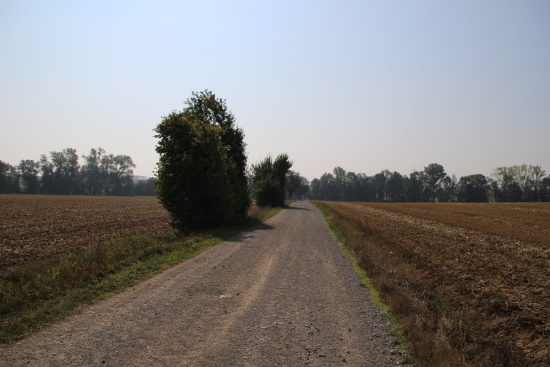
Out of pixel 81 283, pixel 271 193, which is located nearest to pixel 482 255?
pixel 81 283

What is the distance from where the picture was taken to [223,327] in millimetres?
6289

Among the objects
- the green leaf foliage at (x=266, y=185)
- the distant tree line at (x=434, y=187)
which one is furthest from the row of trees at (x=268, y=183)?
the distant tree line at (x=434, y=187)

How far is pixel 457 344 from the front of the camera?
6.07m

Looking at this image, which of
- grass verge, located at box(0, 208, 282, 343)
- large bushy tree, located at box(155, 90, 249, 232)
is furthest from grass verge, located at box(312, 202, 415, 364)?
large bushy tree, located at box(155, 90, 249, 232)

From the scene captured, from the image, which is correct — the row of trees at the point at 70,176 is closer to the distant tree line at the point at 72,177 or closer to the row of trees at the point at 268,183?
the distant tree line at the point at 72,177

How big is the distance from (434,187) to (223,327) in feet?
509

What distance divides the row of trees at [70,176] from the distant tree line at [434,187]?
92999mm

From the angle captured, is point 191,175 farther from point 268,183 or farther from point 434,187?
point 434,187

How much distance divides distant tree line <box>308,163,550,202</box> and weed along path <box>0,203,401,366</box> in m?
133

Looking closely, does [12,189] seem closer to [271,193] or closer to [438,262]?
[271,193]

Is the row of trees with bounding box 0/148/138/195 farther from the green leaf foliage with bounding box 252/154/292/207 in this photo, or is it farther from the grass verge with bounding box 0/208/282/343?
the grass verge with bounding box 0/208/282/343

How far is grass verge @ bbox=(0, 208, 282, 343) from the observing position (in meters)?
6.40

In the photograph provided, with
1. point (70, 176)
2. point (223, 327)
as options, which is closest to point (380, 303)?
point (223, 327)

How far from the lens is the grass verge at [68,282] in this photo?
6.40m
